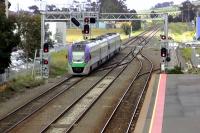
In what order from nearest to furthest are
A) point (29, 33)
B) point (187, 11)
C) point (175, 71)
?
1. point (175, 71)
2. point (29, 33)
3. point (187, 11)

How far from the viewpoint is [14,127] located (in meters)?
19.6

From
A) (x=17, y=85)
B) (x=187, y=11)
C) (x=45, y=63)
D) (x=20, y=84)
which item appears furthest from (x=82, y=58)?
(x=187, y=11)

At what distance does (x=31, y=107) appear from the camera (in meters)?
24.8

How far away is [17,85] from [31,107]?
265 inches

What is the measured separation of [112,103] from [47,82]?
10.5m

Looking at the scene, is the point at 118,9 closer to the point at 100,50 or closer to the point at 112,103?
the point at 100,50

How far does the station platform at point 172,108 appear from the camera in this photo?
16625mm

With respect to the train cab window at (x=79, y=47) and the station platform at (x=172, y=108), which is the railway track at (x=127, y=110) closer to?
the station platform at (x=172, y=108)

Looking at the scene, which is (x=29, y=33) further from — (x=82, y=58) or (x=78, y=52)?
(x=82, y=58)

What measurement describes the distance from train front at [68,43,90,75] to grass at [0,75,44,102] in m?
4.53

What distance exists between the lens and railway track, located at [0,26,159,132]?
20444 millimetres

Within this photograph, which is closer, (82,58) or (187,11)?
(82,58)

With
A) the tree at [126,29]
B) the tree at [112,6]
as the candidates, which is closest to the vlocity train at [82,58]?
the tree at [126,29]

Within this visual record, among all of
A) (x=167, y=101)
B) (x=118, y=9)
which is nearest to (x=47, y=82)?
(x=167, y=101)
